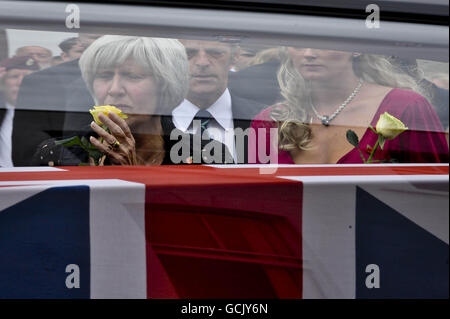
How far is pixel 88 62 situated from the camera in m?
1.55

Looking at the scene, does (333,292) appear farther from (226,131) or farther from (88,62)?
(88,62)

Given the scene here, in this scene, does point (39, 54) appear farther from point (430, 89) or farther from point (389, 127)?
point (430, 89)

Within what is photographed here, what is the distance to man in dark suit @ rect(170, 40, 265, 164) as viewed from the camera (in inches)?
58.7

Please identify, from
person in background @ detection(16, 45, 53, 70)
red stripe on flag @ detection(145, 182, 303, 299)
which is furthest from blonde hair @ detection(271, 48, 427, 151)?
person in background @ detection(16, 45, 53, 70)

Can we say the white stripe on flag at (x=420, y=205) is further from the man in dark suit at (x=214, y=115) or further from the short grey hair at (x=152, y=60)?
the short grey hair at (x=152, y=60)

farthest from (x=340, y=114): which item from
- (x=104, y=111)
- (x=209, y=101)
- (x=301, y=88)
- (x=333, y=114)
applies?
(x=104, y=111)

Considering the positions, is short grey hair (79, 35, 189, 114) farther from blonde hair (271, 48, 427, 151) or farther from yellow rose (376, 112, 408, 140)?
yellow rose (376, 112, 408, 140)

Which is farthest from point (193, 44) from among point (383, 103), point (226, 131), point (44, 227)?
point (44, 227)

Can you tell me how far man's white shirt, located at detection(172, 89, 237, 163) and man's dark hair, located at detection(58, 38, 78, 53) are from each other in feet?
1.11

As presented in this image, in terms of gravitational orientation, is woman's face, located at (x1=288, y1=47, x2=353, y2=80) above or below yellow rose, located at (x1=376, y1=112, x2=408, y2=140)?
above

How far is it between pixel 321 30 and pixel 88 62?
2.07ft

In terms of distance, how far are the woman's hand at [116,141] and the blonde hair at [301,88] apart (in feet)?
1.18

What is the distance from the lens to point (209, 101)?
4.97 ft

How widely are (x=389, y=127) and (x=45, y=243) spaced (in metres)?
0.83
